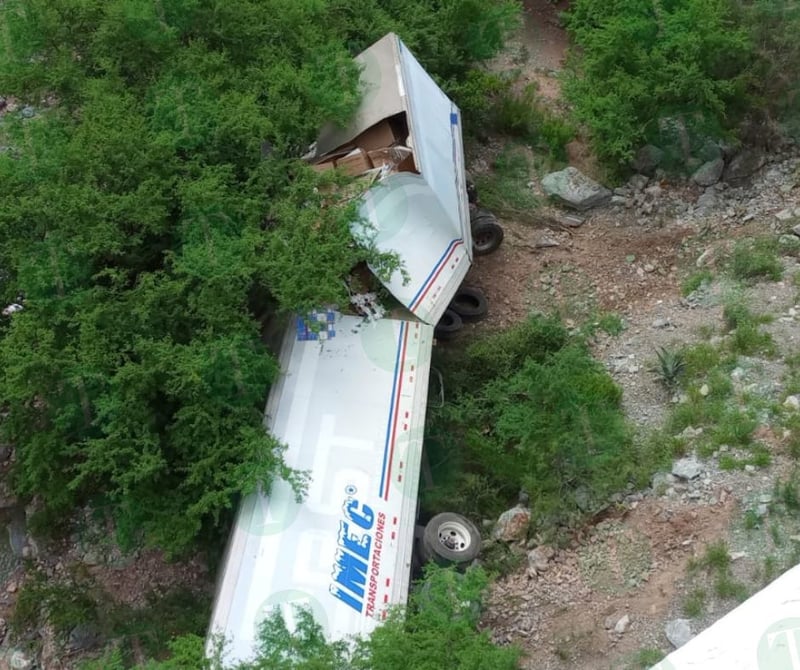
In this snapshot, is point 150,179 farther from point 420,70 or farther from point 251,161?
point 420,70

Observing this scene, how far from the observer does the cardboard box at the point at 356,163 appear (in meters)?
8.63

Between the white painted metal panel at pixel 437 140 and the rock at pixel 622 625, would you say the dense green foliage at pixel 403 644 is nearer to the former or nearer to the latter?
the rock at pixel 622 625

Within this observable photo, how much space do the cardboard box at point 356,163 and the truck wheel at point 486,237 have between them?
6.44 feet

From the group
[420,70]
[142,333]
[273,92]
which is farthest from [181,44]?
[142,333]

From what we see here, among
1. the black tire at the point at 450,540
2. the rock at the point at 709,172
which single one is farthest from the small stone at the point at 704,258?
the black tire at the point at 450,540

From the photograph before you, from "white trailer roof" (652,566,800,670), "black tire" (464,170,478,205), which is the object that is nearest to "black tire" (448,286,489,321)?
"black tire" (464,170,478,205)

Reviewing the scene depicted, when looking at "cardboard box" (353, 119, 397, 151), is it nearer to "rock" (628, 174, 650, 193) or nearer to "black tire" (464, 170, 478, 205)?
"black tire" (464, 170, 478, 205)

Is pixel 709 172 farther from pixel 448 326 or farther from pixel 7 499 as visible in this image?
pixel 7 499

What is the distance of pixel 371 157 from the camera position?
8.70 metres

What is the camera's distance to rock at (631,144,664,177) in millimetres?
10305

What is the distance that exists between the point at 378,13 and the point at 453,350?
4784 mm

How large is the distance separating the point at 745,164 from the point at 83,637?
32.2ft

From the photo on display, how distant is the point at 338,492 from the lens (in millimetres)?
6871

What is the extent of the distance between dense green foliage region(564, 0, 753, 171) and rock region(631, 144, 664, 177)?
111 mm
